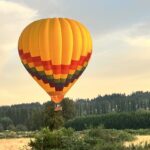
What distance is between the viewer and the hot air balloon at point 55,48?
123 ft

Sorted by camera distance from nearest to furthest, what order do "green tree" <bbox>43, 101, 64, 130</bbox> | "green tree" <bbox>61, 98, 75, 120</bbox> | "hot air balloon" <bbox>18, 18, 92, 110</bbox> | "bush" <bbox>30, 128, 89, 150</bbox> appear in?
"bush" <bbox>30, 128, 89, 150</bbox>
"hot air balloon" <bbox>18, 18, 92, 110</bbox>
"green tree" <bbox>43, 101, 64, 130</bbox>
"green tree" <bbox>61, 98, 75, 120</bbox>

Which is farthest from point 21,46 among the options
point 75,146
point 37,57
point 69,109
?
point 69,109

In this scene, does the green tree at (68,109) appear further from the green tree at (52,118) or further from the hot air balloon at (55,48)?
the hot air balloon at (55,48)

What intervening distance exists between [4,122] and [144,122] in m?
76.2

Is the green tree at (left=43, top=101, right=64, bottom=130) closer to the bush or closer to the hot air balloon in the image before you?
the hot air balloon

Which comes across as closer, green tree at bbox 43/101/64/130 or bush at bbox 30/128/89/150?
bush at bbox 30/128/89/150

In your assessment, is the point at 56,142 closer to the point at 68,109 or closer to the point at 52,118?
the point at 52,118

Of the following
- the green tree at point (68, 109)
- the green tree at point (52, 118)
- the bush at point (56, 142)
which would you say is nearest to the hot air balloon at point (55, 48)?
the bush at point (56, 142)

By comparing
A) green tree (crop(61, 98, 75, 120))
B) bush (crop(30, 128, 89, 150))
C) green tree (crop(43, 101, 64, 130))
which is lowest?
bush (crop(30, 128, 89, 150))

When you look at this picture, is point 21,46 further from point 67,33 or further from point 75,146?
point 75,146

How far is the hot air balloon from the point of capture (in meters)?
37.5

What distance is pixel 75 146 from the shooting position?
35.8 meters

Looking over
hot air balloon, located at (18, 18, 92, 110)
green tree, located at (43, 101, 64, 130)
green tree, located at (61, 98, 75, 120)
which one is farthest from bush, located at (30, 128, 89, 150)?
green tree, located at (61, 98, 75, 120)

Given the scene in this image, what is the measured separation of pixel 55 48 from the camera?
124 feet
